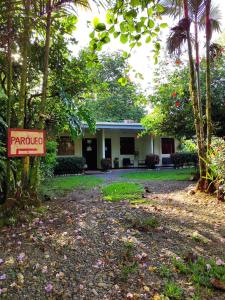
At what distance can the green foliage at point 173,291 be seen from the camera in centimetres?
311

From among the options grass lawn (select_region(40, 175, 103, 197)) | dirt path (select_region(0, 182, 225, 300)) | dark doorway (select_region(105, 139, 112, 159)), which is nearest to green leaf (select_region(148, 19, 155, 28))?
dirt path (select_region(0, 182, 225, 300))

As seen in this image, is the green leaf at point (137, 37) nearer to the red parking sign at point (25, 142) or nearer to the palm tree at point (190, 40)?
the red parking sign at point (25, 142)

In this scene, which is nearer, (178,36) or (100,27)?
(100,27)

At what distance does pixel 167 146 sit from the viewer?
23578mm

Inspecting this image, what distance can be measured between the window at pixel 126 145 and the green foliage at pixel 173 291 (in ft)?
61.5

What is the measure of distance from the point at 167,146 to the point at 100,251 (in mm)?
20134

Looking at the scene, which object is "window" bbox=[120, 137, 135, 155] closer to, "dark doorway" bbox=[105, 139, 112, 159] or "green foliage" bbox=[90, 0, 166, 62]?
"dark doorway" bbox=[105, 139, 112, 159]

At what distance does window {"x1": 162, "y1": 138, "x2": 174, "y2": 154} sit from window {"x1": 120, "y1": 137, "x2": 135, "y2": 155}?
263 centimetres

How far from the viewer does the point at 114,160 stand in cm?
2091

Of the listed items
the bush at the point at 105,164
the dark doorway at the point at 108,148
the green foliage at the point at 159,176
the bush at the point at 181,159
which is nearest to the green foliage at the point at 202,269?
the green foliage at the point at 159,176

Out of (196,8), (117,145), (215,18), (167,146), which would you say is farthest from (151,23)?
(167,146)

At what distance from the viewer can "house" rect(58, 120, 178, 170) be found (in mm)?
19602

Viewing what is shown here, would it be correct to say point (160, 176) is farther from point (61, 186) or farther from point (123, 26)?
point (123, 26)

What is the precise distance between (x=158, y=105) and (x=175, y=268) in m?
11.5
